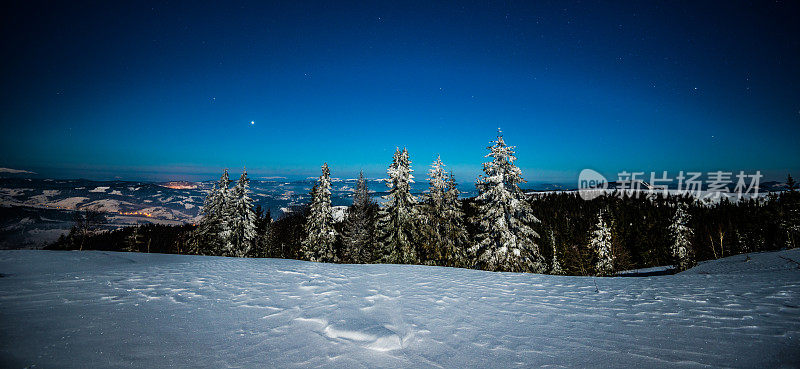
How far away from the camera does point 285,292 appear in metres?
5.61

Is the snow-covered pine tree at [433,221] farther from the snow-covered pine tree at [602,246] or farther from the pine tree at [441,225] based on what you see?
the snow-covered pine tree at [602,246]

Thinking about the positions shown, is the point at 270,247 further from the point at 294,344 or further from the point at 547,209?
the point at 547,209

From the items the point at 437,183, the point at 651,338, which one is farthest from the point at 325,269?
the point at 437,183

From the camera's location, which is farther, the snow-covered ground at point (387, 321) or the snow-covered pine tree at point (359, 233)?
the snow-covered pine tree at point (359, 233)

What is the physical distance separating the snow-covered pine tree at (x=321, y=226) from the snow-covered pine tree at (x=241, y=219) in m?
5.63

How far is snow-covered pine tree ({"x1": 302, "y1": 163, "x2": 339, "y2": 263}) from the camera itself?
25609mm

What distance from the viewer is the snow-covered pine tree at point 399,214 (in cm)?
2225

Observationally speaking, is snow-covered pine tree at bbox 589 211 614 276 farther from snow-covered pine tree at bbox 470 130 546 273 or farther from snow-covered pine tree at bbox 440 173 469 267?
snow-covered pine tree at bbox 440 173 469 267

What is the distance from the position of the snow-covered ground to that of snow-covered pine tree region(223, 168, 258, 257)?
20607mm

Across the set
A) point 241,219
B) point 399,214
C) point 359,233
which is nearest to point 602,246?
point 399,214

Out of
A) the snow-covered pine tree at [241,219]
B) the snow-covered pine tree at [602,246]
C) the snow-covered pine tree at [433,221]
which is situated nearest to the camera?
the snow-covered pine tree at [433,221]

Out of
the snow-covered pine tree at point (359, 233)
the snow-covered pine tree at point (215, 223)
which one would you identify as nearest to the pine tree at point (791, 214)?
the snow-covered pine tree at point (359, 233)

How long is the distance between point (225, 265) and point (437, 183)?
55.7 ft

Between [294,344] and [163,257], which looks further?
[163,257]
